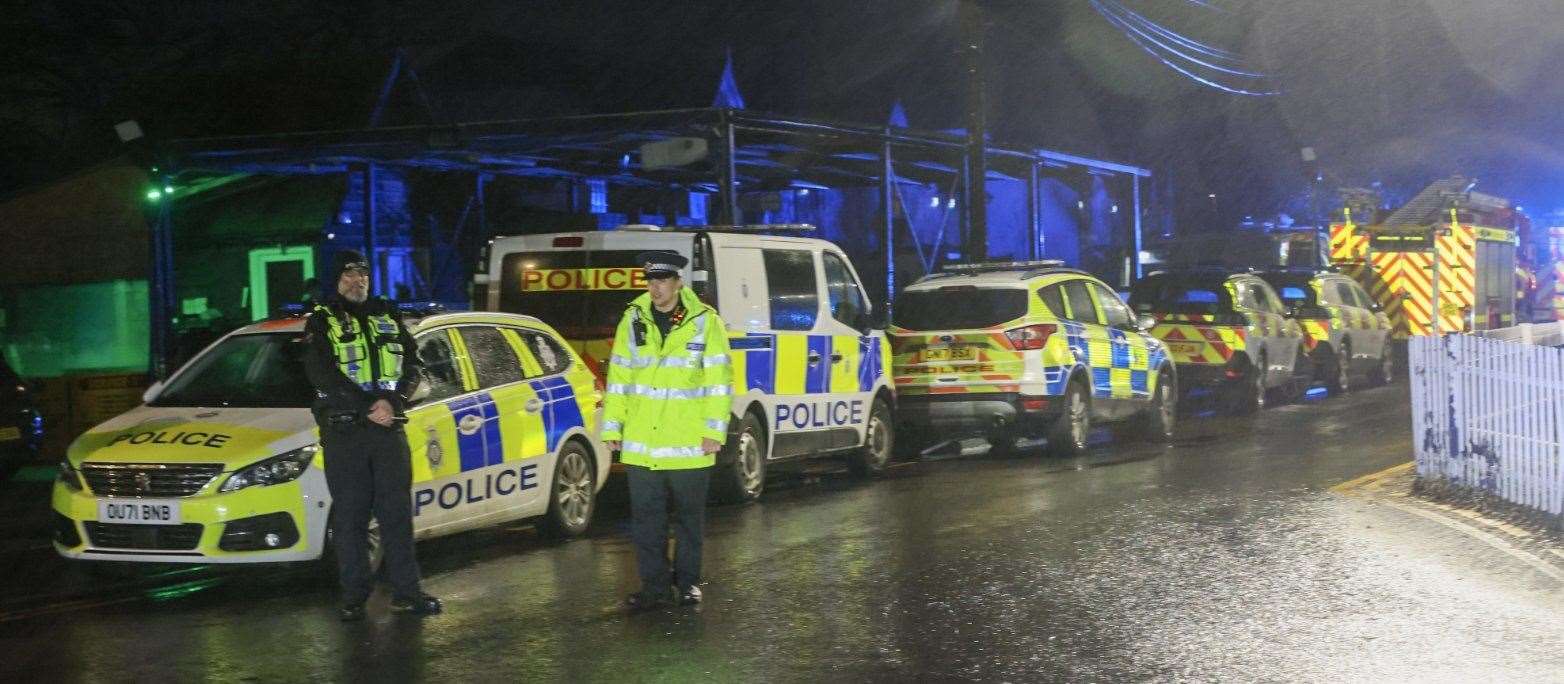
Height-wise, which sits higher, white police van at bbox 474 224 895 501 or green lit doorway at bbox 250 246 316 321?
green lit doorway at bbox 250 246 316 321

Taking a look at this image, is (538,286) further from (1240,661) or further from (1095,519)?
(1240,661)

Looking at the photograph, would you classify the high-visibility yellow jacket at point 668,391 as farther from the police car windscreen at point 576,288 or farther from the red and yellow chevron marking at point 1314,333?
the red and yellow chevron marking at point 1314,333

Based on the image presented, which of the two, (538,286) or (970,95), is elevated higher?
(970,95)

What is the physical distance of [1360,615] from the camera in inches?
285

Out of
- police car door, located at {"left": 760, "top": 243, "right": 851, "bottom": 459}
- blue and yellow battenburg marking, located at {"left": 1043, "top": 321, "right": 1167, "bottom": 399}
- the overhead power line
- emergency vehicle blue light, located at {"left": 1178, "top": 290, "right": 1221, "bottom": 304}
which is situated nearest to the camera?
police car door, located at {"left": 760, "top": 243, "right": 851, "bottom": 459}

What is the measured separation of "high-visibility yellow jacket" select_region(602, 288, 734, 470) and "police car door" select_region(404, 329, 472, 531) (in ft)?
5.31

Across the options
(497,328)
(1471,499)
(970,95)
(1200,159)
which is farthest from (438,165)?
(1200,159)

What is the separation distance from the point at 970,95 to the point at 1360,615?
44.5ft

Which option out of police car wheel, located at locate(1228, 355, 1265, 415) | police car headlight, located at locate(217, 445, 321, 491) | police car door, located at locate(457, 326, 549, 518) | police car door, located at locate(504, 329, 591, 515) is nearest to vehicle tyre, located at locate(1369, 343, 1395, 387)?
police car wheel, located at locate(1228, 355, 1265, 415)

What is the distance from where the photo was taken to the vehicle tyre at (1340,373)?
73.5ft

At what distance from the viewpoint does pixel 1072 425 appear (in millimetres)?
14766

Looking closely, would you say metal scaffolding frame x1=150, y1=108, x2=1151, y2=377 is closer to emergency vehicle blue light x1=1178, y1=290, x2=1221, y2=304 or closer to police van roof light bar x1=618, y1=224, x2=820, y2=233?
emergency vehicle blue light x1=1178, y1=290, x2=1221, y2=304

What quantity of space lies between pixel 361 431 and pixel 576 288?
442cm

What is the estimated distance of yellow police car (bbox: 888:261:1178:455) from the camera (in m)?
14.4
